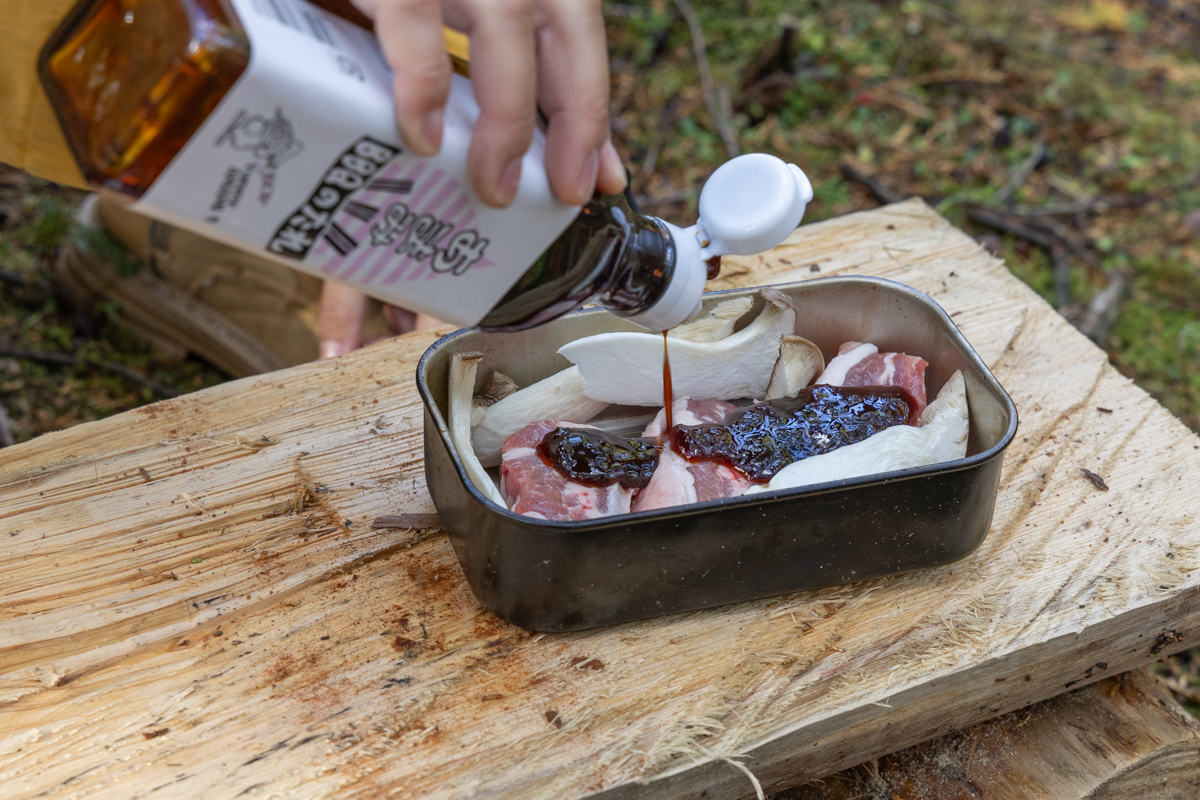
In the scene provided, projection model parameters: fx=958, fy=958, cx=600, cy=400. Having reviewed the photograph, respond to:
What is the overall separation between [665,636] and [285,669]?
0.50 m

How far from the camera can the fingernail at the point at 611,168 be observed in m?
1.05

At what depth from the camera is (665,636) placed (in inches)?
51.2

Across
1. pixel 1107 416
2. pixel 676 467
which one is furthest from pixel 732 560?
pixel 1107 416

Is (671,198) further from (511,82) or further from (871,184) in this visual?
(511,82)

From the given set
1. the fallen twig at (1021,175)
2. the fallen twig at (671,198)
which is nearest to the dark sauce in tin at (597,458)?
the fallen twig at (671,198)

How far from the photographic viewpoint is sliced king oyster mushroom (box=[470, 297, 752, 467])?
1412 mm

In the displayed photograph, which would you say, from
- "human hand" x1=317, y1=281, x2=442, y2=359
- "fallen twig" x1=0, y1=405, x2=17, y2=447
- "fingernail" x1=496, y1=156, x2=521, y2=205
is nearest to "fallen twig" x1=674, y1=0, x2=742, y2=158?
"human hand" x1=317, y1=281, x2=442, y2=359

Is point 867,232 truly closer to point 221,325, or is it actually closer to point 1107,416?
point 1107,416

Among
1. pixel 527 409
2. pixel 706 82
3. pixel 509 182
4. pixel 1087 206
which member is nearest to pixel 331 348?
pixel 527 409

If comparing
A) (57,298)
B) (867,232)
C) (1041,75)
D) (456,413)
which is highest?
(456,413)

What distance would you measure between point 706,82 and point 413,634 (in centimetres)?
298

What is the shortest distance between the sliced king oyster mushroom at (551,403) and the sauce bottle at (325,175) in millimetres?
311

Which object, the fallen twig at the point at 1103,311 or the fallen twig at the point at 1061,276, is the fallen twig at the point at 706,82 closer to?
the fallen twig at the point at 1061,276

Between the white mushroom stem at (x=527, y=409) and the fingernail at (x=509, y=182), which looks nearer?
the fingernail at (x=509, y=182)
